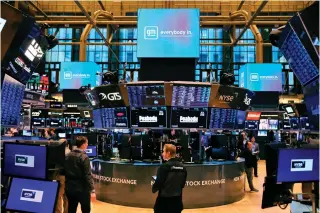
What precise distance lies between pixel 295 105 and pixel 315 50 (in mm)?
16035

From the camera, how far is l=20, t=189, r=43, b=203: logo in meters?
3.04

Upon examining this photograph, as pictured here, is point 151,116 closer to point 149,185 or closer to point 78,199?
point 149,185

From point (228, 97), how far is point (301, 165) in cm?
546

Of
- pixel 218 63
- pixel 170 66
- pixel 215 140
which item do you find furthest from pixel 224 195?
pixel 218 63

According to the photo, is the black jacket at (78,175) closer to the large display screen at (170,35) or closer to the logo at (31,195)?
the logo at (31,195)

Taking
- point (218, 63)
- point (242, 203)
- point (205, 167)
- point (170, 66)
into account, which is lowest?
point (242, 203)

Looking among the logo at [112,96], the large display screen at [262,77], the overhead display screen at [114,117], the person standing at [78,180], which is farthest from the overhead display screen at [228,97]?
the large display screen at [262,77]

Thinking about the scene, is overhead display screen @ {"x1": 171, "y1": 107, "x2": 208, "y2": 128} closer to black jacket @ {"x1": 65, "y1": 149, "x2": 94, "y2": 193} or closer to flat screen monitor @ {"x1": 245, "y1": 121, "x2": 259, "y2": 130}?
black jacket @ {"x1": 65, "y1": 149, "x2": 94, "y2": 193}

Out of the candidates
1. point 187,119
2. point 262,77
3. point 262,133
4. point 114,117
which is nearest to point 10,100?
point 114,117

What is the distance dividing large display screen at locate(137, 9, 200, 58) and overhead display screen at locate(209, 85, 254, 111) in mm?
1062

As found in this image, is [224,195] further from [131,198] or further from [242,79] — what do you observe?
[242,79]

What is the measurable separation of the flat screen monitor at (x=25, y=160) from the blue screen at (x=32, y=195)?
7cm

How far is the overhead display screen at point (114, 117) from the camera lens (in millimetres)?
8383

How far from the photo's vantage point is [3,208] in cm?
314
